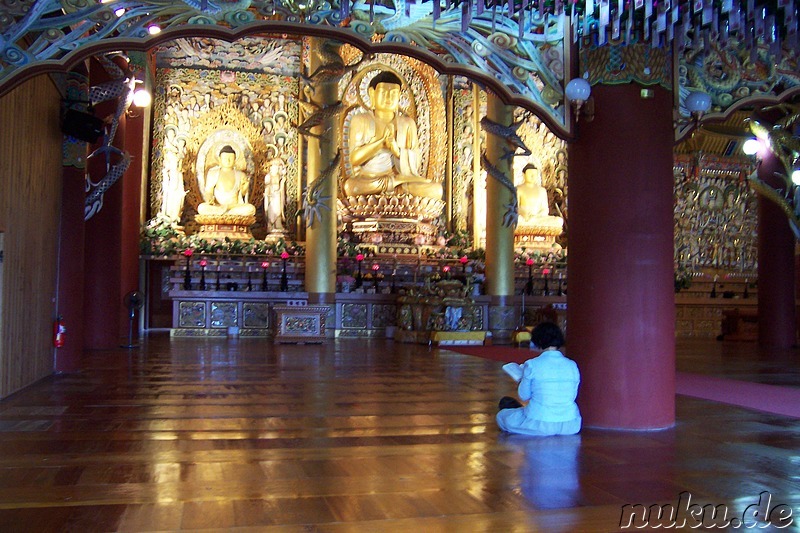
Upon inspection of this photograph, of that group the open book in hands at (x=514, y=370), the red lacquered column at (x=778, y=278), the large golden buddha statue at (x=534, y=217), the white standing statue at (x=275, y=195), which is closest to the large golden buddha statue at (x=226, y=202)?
the white standing statue at (x=275, y=195)

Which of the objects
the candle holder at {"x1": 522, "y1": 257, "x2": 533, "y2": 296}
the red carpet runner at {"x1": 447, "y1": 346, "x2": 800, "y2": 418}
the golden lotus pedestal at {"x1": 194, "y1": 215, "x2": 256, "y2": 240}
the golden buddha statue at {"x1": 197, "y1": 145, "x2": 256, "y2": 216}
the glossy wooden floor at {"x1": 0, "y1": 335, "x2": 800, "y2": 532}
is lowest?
the red carpet runner at {"x1": 447, "y1": 346, "x2": 800, "y2": 418}

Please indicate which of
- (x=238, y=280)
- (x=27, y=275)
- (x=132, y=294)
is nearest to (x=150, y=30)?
(x=27, y=275)

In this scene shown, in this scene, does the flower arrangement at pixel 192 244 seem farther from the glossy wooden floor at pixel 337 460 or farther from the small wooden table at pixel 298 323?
the glossy wooden floor at pixel 337 460

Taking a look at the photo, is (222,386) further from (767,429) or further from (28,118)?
(767,429)

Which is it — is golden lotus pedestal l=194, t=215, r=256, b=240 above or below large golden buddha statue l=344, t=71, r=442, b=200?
below

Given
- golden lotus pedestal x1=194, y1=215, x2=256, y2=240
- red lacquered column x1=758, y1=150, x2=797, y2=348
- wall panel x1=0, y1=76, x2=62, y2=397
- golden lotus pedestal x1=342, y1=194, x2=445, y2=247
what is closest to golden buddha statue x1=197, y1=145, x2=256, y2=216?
golden lotus pedestal x1=194, y1=215, x2=256, y2=240

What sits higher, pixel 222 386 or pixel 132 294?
pixel 132 294

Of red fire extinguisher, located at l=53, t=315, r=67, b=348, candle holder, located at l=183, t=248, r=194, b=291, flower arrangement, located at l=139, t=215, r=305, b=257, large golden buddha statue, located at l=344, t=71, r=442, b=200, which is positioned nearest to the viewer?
red fire extinguisher, located at l=53, t=315, r=67, b=348

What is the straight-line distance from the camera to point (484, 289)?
13.3 meters

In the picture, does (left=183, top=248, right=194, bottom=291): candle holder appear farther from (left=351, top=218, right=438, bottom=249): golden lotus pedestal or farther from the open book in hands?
the open book in hands

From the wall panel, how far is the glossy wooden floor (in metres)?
0.34

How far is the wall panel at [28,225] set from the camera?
18.7 feet

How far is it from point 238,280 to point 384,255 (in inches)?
107

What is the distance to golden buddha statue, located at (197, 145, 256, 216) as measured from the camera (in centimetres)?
1472
